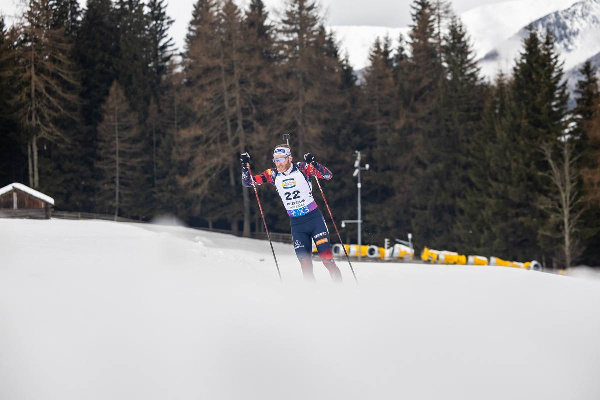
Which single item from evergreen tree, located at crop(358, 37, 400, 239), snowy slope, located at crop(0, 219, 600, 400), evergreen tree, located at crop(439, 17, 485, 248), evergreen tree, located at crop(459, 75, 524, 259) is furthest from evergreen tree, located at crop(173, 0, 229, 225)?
snowy slope, located at crop(0, 219, 600, 400)

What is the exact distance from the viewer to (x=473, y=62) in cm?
4244

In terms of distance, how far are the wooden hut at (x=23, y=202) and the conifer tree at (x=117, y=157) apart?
19256mm

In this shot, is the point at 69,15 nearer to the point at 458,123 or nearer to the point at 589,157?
the point at 458,123

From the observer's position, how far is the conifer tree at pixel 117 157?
138ft

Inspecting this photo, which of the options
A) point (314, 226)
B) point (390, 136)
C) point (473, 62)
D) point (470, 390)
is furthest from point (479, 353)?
point (473, 62)

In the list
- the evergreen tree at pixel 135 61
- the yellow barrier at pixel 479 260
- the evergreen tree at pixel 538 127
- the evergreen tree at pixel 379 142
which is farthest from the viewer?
the evergreen tree at pixel 135 61

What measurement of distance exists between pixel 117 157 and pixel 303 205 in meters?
35.6

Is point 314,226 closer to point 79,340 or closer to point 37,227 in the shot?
point 79,340

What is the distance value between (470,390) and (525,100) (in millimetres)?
28743

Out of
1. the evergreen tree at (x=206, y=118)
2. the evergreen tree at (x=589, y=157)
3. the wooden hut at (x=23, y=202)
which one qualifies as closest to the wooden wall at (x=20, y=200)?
the wooden hut at (x=23, y=202)

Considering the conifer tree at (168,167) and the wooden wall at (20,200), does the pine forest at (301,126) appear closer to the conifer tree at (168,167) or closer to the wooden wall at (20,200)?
the conifer tree at (168,167)

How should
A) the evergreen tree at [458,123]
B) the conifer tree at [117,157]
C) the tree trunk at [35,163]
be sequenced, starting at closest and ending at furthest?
the tree trunk at [35,163]
the evergreen tree at [458,123]
the conifer tree at [117,157]

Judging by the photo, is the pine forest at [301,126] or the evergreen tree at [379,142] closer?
the pine forest at [301,126]

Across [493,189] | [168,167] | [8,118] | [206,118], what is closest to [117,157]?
[168,167]
